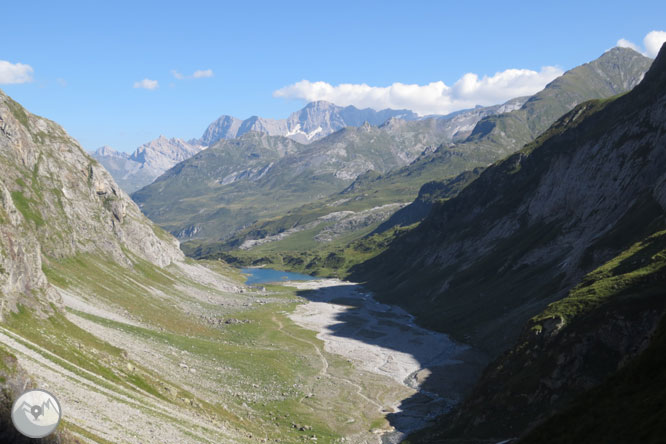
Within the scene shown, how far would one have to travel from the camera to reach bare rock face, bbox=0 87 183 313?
133 meters

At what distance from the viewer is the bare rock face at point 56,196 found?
133 metres

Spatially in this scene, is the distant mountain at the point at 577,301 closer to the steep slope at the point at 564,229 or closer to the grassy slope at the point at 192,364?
the steep slope at the point at 564,229

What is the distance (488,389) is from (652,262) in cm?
3426

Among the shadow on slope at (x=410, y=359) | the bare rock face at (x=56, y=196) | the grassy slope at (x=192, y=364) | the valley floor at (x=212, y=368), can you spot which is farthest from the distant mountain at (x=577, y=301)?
the bare rock face at (x=56, y=196)

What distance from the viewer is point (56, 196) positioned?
154m

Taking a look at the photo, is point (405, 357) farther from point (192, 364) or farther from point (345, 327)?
point (192, 364)

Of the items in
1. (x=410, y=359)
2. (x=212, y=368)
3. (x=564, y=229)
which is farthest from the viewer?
(x=564, y=229)

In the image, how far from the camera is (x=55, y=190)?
156 meters

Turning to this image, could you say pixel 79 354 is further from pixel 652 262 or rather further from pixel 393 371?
pixel 652 262

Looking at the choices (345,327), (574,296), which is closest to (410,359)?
(345,327)

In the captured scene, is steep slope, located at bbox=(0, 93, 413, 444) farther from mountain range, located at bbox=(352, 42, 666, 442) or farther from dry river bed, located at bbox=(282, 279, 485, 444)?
mountain range, located at bbox=(352, 42, 666, 442)

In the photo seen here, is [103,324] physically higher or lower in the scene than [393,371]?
higher

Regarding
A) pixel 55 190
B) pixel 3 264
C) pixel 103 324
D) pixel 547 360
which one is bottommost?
pixel 547 360

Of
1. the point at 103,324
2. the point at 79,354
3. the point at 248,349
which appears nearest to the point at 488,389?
the point at 79,354
